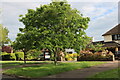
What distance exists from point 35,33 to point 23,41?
91.7 inches

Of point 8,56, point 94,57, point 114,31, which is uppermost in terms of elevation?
point 114,31

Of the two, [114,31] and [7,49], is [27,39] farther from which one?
[7,49]

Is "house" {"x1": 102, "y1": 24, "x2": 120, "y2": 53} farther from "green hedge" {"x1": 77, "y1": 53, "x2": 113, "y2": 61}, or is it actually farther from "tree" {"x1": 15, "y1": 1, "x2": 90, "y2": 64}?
"tree" {"x1": 15, "y1": 1, "x2": 90, "y2": 64}

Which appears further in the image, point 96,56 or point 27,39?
point 96,56

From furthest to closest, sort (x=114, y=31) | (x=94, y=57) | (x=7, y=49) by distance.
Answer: (x=7, y=49) < (x=114, y=31) < (x=94, y=57)

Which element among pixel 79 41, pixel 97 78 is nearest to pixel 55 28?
pixel 79 41

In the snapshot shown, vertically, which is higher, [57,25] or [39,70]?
[57,25]

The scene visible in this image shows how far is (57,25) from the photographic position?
58.4 feet

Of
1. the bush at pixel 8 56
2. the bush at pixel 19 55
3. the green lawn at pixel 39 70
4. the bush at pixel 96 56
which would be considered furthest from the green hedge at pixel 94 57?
the bush at pixel 8 56

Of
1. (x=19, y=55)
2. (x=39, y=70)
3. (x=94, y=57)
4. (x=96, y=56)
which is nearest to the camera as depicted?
(x=39, y=70)

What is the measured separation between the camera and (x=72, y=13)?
61.2 feet

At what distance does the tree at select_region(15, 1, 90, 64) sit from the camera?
17.0 meters

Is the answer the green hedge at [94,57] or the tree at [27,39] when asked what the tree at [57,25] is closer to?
the tree at [27,39]

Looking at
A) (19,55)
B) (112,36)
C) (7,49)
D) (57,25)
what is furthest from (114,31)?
(7,49)
